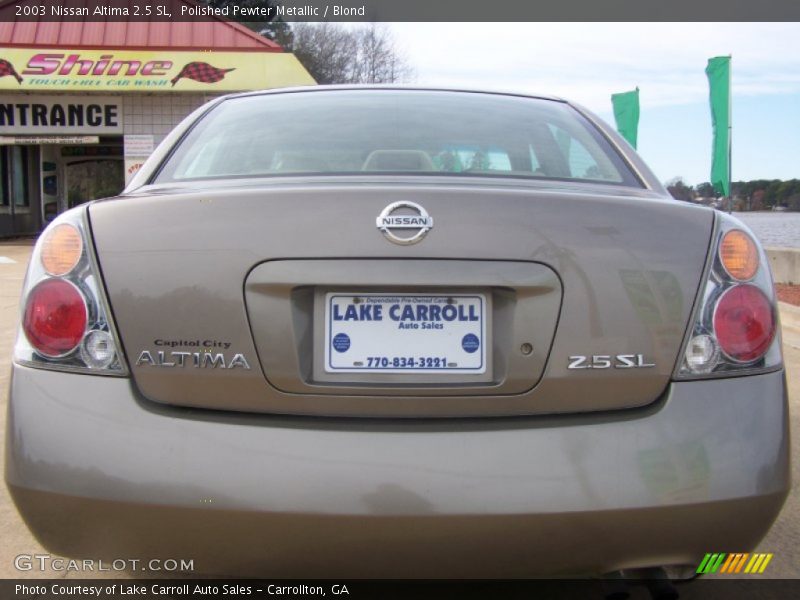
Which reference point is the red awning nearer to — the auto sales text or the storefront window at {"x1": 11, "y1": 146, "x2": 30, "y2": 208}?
the storefront window at {"x1": 11, "y1": 146, "x2": 30, "y2": 208}

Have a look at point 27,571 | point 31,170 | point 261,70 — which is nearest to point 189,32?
point 261,70

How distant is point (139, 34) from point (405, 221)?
1800cm

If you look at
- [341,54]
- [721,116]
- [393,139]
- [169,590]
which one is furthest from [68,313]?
[341,54]

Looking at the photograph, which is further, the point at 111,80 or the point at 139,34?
the point at 139,34

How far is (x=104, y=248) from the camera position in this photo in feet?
5.85

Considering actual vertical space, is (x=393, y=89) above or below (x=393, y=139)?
above

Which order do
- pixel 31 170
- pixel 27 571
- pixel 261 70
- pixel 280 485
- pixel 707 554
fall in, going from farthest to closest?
pixel 31 170 < pixel 261 70 < pixel 27 571 < pixel 707 554 < pixel 280 485

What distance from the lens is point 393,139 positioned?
246 cm

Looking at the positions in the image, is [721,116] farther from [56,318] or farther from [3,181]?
[3,181]

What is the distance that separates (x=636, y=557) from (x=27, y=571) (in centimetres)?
185

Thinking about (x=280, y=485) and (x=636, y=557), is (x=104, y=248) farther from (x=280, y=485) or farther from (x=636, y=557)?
(x=636, y=557)

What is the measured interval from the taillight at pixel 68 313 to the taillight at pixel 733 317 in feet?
4.28

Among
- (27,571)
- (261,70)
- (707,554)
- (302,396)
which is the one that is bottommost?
(27,571)

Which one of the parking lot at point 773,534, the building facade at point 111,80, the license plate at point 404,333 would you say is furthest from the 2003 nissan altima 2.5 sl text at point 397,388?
the building facade at point 111,80
